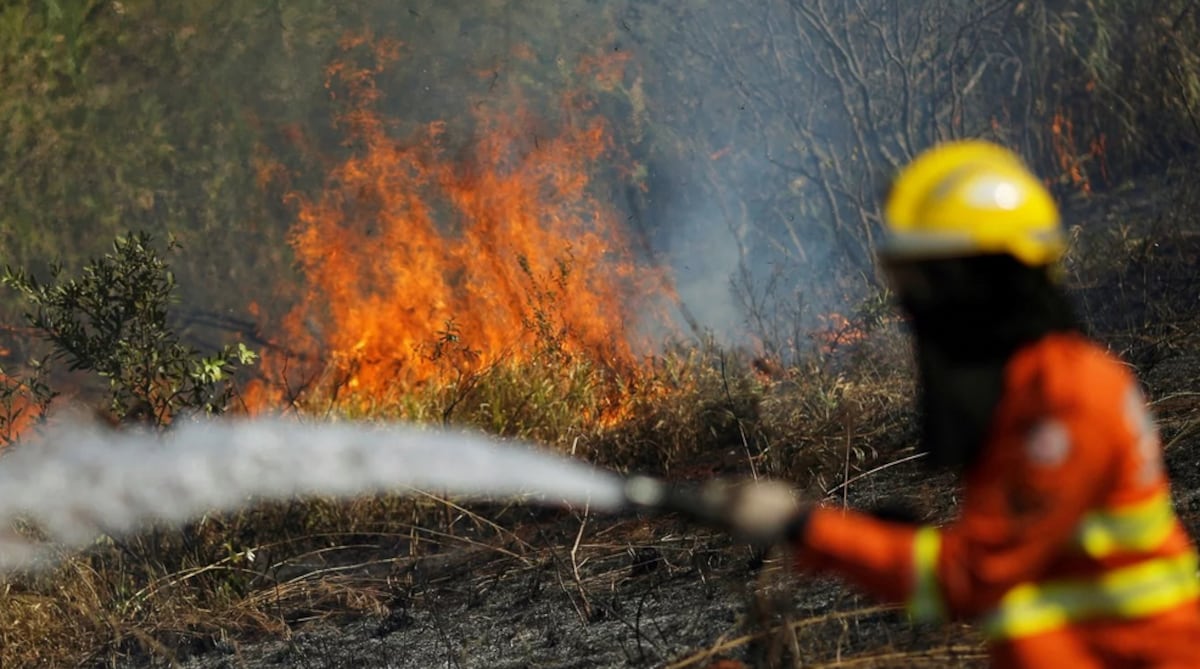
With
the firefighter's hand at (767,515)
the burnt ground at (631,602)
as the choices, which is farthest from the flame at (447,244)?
the firefighter's hand at (767,515)

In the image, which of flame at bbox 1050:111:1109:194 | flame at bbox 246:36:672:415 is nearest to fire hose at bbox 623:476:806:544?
flame at bbox 246:36:672:415

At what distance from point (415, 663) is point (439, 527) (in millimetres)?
1643

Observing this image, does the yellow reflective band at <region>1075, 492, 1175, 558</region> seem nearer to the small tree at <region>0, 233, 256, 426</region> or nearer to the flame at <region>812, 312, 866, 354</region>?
the small tree at <region>0, 233, 256, 426</region>

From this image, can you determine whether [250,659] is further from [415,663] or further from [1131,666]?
[1131,666]

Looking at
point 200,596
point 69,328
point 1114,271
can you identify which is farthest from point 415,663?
point 1114,271

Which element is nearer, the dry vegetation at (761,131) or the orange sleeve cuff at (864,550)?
the orange sleeve cuff at (864,550)

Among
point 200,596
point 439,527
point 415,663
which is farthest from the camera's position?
point 439,527

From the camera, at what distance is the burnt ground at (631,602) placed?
4004mm

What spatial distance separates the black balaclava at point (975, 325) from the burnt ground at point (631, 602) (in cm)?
117

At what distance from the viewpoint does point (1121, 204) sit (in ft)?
33.7

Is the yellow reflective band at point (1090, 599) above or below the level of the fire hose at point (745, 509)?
below

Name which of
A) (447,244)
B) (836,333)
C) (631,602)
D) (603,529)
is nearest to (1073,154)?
(836,333)

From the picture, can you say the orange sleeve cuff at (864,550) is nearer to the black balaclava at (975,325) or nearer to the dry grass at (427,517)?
the black balaclava at (975,325)

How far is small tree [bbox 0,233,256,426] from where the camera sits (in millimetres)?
6184
